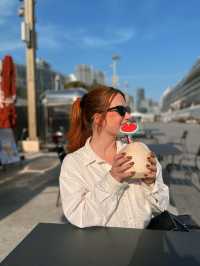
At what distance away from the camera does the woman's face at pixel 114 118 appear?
2.08 m

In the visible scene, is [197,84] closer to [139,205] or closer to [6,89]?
[6,89]

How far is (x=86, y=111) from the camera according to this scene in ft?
7.20

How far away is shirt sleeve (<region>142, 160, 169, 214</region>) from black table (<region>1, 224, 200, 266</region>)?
259mm

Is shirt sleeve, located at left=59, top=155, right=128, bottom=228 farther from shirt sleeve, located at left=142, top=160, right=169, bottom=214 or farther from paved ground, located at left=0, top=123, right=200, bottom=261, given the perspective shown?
paved ground, located at left=0, top=123, right=200, bottom=261

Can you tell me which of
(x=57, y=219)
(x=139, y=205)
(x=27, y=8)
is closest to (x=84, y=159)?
(x=139, y=205)

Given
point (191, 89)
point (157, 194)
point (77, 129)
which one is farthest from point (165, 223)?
point (191, 89)

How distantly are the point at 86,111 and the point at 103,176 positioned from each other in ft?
1.46

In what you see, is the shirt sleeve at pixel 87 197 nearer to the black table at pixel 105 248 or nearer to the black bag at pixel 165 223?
the black table at pixel 105 248

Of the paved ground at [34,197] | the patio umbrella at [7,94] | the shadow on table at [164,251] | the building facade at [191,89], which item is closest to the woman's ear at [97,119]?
the shadow on table at [164,251]

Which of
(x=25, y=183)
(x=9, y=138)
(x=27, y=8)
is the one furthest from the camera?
(x=27, y=8)

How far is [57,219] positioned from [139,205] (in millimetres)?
3165

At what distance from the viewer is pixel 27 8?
12.9 metres

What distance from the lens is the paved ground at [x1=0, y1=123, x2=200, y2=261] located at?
455 cm

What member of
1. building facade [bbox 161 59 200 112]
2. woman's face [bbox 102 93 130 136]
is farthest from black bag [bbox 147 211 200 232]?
building facade [bbox 161 59 200 112]
